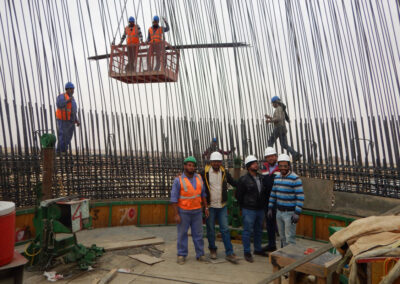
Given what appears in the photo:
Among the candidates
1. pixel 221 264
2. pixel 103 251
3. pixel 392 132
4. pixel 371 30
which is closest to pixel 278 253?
pixel 221 264

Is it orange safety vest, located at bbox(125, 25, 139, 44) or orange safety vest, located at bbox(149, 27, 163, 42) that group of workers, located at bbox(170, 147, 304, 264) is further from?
orange safety vest, located at bbox(125, 25, 139, 44)

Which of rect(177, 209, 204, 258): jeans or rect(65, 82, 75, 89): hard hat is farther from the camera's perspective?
rect(65, 82, 75, 89): hard hat

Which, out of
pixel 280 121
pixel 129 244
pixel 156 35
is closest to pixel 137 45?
pixel 156 35

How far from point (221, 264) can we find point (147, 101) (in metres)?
4.18

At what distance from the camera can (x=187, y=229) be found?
5.01 meters

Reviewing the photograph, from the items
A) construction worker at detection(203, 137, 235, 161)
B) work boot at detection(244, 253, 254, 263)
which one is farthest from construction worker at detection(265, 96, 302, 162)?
work boot at detection(244, 253, 254, 263)

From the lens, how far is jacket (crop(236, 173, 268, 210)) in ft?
16.8

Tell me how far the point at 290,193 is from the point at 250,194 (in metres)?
0.70

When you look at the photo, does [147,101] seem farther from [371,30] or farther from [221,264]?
[371,30]

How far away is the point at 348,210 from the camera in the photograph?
609 centimetres

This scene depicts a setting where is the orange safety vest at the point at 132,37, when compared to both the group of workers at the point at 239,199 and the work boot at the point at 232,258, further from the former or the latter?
the work boot at the point at 232,258

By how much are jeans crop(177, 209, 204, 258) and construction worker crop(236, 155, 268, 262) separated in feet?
2.49

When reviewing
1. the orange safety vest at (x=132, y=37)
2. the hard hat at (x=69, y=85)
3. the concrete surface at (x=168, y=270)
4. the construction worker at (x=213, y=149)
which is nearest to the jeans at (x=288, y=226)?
the concrete surface at (x=168, y=270)

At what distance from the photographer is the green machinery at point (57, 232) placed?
180 inches
